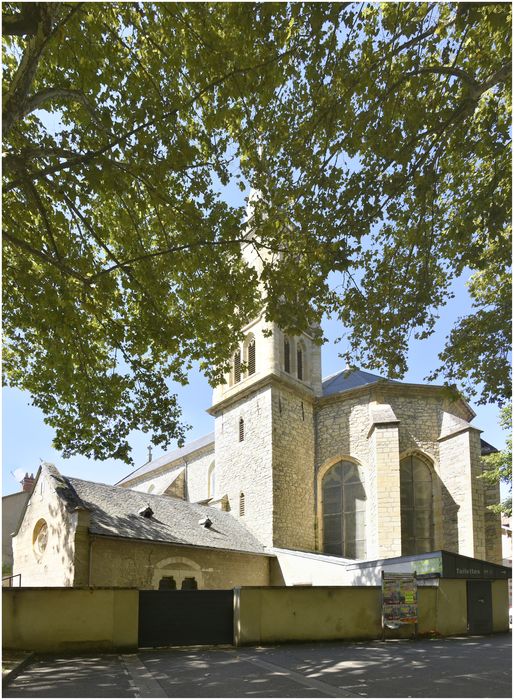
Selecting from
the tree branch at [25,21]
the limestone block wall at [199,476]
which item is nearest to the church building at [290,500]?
the limestone block wall at [199,476]

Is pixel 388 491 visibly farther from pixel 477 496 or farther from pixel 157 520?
pixel 157 520

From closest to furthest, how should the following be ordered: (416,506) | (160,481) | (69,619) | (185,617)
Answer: (69,619), (185,617), (416,506), (160,481)

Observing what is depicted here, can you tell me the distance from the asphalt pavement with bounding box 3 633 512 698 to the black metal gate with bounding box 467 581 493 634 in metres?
3.17

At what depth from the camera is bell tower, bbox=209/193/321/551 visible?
73.0 feet

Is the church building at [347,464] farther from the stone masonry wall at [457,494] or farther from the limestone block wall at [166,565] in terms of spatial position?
the limestone block wall at [166,565]

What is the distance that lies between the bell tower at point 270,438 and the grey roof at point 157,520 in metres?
1.32

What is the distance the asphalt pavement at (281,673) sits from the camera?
705 cm

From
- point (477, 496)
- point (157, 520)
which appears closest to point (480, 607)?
point (477, 496)

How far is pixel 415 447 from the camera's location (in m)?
22.5

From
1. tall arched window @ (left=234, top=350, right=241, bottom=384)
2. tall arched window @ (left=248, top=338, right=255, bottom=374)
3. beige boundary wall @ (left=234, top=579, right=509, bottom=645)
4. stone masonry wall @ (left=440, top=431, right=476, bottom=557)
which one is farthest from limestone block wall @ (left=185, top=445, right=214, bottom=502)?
beige boundary wall @ (left=234, top=579, right=509, bottom=645)

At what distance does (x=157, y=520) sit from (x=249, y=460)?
18.3ft

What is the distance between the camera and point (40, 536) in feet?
57.5

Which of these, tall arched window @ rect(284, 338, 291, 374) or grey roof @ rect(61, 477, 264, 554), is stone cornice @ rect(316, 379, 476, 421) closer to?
tall arched window @ rect(284, 338, 291, 374)

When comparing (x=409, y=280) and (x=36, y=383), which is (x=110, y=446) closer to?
(x=36, y=383)
